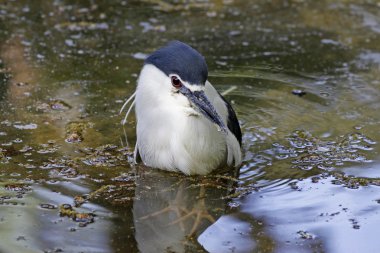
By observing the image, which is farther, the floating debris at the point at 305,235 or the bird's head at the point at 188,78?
the bird's head at the point at 188,78

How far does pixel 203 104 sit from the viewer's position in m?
4.03

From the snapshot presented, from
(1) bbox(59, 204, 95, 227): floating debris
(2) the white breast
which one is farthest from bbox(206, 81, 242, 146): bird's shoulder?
(1) bbox(59, 204, 95, 227): floating debris

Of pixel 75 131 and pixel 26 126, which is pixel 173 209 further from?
pixel 26 126

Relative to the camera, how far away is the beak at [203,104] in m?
4.03

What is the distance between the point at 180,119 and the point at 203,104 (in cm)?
22

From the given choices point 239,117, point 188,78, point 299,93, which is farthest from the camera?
point 299,93

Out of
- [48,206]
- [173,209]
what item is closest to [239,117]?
[173,209]

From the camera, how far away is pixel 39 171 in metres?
4.21

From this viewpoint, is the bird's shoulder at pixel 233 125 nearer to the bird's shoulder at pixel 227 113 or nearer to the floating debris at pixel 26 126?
the bird's shoulder at pixel 227 113

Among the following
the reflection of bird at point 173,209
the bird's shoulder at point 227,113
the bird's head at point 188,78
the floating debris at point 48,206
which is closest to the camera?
the reflection of bird at point 173,209

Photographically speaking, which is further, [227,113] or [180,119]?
[227,113]

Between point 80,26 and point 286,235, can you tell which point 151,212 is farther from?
point 80,26

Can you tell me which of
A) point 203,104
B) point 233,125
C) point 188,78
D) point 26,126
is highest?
point 188,78

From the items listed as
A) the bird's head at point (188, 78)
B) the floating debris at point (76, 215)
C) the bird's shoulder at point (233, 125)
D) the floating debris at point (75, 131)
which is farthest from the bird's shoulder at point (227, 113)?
the floating debris at point (76, 215)
